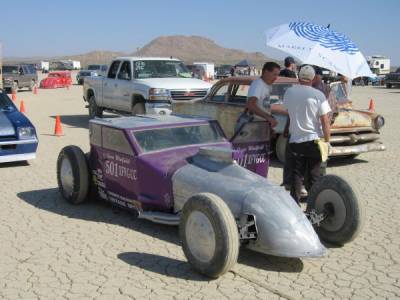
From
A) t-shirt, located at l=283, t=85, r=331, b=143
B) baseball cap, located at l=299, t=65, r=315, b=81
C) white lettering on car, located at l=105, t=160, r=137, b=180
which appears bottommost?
white lettering on car, located at l=105, t=160, r=137, b=180

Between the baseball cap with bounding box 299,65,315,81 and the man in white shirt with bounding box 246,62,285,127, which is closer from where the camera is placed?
the baseball cap with bounding box 299,65,315,81

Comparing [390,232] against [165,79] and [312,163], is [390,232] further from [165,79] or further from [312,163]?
[165,79]

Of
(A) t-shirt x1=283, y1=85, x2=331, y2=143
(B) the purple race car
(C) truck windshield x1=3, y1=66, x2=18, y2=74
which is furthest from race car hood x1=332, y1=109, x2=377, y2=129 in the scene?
(C) truck windshield x1=3, y1=66, x2=18, y2=74

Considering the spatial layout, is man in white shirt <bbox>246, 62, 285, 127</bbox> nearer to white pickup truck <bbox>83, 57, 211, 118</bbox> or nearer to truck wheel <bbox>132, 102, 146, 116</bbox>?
white pickup truck <bbox>83, 57, 211, 118</bbox>

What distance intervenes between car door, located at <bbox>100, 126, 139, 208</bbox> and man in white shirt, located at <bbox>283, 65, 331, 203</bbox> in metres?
1.75

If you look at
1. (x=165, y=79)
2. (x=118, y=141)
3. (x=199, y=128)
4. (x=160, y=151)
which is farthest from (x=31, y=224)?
(x=165, y=79)

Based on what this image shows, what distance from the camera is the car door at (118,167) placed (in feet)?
18.3

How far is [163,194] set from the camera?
5.27 m

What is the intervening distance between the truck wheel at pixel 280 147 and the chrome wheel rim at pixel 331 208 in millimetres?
4025

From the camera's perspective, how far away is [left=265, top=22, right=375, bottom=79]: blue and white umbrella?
20.2 ft

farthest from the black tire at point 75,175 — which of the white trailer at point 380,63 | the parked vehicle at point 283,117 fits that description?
the white trailer at point 380,63

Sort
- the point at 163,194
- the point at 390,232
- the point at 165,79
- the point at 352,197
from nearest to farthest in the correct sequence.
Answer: the point at 352,197 → the point at 163,194 → the point at 390,232 → the point at 165,79

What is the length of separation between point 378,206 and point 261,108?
1952 millimetres

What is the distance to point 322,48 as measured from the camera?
634cm
